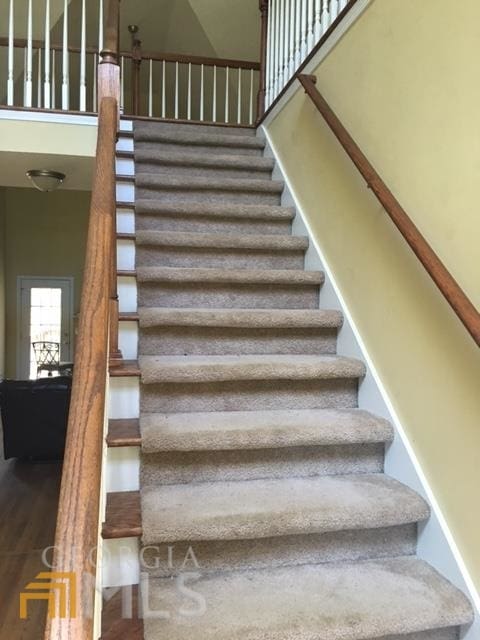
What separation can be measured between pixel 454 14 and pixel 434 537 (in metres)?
1.53

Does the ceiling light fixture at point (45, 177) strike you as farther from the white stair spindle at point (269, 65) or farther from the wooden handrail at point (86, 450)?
the wooden handrail at point (86, 450)

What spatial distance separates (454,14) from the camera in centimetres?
142

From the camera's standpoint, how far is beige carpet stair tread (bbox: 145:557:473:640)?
3.81 feet

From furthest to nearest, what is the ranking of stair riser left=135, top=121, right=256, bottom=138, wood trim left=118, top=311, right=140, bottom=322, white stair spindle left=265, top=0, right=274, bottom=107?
1. stair riser left=135, top=121, right=256, bottom=138
2. white stair spindle left=265, top=0, right=274, bottom=107
3. wood trim left=118, top=311, right=140, bottom=322

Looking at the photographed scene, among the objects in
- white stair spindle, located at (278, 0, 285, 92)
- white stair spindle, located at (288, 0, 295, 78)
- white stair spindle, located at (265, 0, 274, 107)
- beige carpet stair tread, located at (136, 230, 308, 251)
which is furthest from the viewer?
white stair spindle, located at (265, 0, 274, 107)

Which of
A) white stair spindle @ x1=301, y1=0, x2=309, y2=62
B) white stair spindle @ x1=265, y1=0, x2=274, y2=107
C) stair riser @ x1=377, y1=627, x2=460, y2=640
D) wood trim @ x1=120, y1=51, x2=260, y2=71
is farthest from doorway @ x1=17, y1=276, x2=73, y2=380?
stair riser @ x1=377, y1=627, x2=460, y2=640

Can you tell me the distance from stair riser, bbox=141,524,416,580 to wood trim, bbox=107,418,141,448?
304mm

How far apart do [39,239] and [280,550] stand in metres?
8.03

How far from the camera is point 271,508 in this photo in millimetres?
1438

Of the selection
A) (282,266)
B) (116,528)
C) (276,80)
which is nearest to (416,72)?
(282,266)

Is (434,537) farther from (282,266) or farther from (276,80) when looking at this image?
(276,80)

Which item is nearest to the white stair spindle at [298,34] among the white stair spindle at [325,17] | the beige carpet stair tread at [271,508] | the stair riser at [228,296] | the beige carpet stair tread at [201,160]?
the white stair spindle at [325,17]

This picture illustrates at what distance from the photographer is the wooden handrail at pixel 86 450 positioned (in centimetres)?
68

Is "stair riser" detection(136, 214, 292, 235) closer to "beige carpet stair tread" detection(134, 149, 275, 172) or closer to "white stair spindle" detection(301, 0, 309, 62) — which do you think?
"beige carpet stair tread" detection(134, 149, 275, 172)
